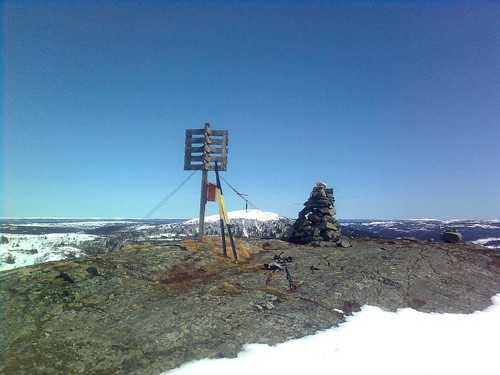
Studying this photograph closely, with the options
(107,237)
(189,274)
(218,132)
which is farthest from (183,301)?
(107,237)

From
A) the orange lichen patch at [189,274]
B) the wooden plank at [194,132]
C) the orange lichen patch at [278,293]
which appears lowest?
the orange lichen patch at [278,293]

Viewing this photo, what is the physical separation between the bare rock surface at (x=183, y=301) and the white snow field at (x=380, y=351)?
18.4 inches

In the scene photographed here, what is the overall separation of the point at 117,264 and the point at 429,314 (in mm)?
12403

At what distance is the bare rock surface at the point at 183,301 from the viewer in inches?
276

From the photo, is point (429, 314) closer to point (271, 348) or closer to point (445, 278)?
point (445, 278)

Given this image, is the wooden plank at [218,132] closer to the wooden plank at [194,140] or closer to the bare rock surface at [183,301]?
the wooden plank at [194,140]

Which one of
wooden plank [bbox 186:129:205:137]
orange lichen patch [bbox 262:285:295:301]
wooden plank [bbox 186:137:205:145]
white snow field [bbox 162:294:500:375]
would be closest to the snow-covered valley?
wooden plank [bbox 186:137:205:145]

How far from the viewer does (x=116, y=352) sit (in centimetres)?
698

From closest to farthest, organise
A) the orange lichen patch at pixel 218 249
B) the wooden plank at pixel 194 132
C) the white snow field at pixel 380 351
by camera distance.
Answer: the white snow field at pixel 380 351
the orange lichen patch at pixel 218 249
the wooden plank at pixel 194 132

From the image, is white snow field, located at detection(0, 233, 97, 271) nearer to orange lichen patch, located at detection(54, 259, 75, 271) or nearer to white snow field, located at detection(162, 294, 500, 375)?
orange lichen patch, located at detection(54, 259, 75, 271)

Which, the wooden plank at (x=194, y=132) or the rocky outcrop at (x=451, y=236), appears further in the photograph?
the rocky outcrop at (x=451, y=236)

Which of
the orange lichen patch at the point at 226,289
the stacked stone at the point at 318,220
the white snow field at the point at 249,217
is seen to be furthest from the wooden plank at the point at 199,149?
the white snow field at the point at 249,217

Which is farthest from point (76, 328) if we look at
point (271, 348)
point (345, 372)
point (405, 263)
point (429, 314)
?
point (405, 263)

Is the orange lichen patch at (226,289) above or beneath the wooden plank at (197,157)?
beneath
